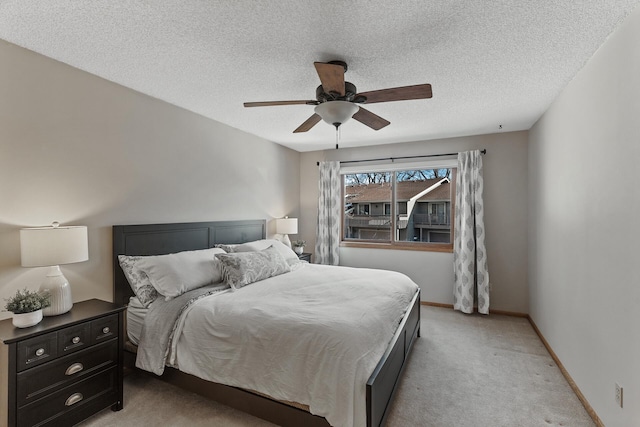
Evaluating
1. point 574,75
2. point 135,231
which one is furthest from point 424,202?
point 135,231

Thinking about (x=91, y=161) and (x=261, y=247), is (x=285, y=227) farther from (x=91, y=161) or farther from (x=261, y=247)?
(x=91, y=161)

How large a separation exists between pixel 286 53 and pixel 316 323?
184 centimetres

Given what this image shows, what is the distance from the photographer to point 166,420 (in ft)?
6.97

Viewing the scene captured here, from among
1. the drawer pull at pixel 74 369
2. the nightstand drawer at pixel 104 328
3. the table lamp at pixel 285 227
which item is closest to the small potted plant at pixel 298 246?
the table lamp at pixel 285 227

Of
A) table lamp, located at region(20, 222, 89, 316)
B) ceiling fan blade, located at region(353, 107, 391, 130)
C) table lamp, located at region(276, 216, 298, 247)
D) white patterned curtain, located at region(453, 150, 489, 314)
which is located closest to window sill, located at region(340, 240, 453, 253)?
white patterned curtain, located at region(453, 150, 489, 314)

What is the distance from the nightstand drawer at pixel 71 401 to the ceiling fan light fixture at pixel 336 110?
241cm

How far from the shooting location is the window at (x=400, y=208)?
4844 millimetres

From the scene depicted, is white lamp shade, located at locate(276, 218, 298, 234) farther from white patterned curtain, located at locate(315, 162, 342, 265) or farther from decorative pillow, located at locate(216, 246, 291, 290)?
decorative pillow, located at locate(216, 246, 291, 290)

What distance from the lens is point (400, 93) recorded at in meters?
2.19

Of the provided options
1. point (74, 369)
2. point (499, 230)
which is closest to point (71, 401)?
point (74, 369)

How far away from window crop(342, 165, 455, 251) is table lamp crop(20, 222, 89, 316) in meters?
3.89

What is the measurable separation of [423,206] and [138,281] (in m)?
4.04

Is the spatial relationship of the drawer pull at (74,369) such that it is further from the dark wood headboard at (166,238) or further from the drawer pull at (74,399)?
the dark wood headboard at (166,238)

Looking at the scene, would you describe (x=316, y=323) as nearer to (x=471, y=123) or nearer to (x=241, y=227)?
(x=241, y=227)
